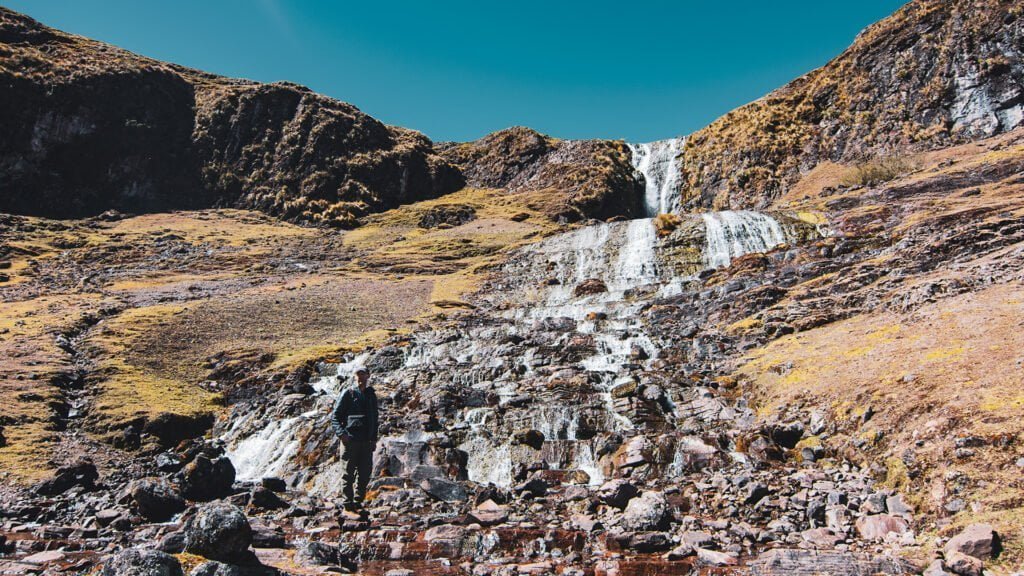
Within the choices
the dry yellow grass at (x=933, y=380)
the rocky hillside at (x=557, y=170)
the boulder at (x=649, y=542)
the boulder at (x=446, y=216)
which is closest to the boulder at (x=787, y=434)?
the dry yellow grass at (x=933, y=380)

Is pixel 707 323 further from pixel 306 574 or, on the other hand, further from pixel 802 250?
pixel 306 574

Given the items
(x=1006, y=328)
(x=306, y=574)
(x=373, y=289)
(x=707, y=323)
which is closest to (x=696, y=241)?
(x=707, y=323)

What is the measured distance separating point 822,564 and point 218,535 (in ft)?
28.9

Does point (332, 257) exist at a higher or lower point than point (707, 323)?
higher

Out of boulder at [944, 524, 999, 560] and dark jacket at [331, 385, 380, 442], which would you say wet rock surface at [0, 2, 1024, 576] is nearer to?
boulder at [944, 524, 999, 560]

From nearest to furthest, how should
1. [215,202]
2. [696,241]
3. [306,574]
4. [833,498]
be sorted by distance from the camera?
[306,574] < [833,498] < [696,241] < [215,202]

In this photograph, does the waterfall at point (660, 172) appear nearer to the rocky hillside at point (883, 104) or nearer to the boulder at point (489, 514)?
the rocky hillside at point (883, 104)

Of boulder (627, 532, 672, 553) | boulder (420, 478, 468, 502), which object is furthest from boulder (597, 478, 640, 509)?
boulder (420, 478, 468, 502)

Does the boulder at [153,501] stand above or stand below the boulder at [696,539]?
below

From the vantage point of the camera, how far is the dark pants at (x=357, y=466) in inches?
509

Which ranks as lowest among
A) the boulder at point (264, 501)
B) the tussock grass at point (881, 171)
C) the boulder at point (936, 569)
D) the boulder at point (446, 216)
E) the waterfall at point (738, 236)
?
the boulder at point (264, 501)

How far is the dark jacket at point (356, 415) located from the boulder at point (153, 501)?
231 inches

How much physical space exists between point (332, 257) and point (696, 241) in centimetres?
4648

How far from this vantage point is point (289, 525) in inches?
516
